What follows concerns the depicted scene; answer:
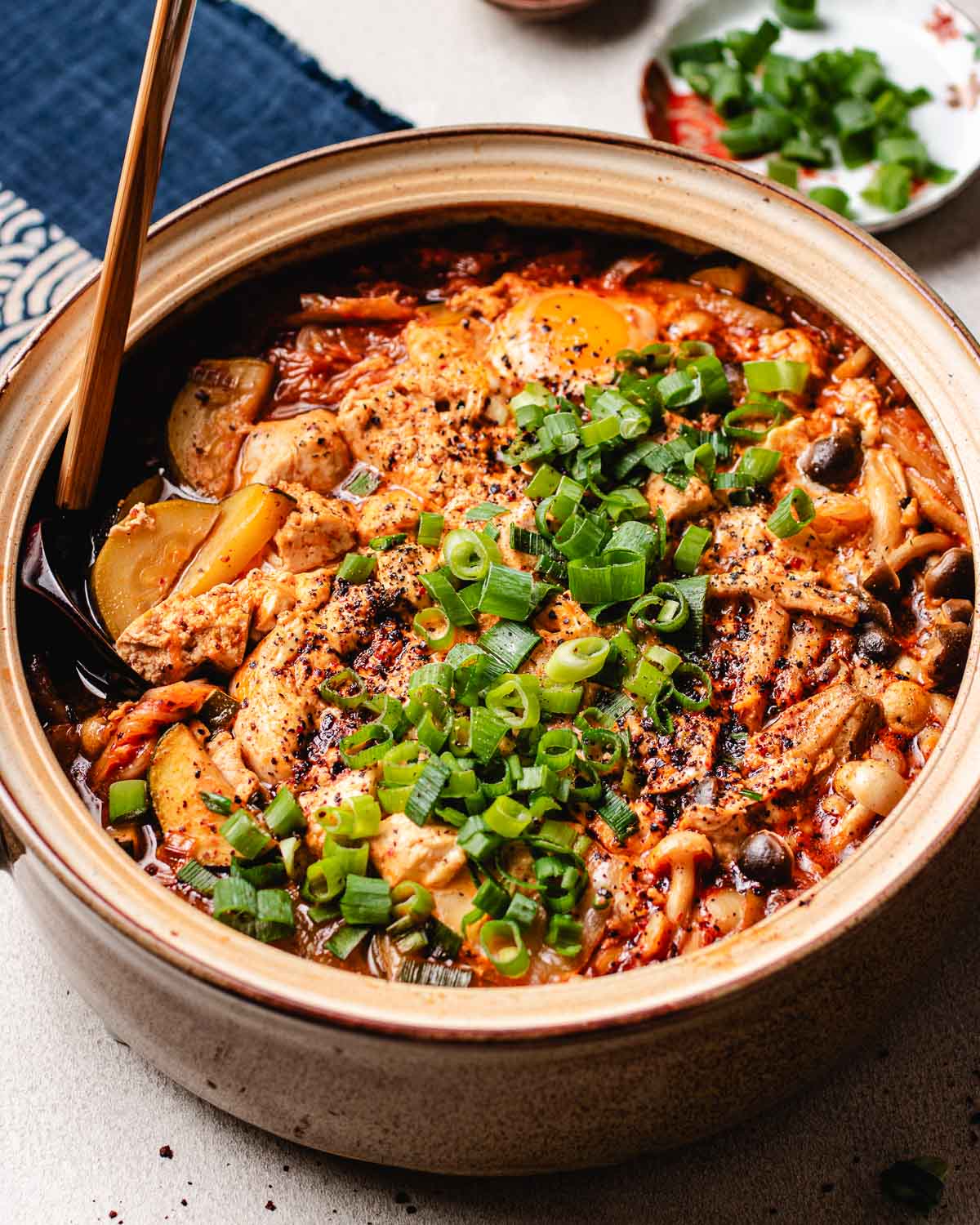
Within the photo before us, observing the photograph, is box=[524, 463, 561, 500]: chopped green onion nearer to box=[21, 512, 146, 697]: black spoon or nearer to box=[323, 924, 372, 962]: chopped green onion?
box=[21, 512, 146, 697]: black spoon

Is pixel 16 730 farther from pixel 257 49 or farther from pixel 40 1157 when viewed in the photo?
pixel 257 49

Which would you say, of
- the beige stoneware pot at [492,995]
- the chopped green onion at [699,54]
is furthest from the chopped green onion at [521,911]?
the chopped green onion at [699,54]

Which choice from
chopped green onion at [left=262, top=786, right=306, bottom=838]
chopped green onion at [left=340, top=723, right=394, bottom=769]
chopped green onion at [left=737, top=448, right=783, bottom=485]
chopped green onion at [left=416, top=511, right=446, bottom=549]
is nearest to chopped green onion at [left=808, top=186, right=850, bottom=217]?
chopped green onion at [left=737, top=448, right=783, bottom=485]

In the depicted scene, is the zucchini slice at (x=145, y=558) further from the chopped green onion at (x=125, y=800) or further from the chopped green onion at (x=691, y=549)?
the chopped green onion at (x=691, y=549)

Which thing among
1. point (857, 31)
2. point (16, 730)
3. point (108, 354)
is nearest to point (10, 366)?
point (108, 354)

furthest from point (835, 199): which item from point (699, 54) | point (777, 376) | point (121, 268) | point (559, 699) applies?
point (121, 268)

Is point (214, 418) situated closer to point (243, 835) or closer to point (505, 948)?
point (243, 835)
